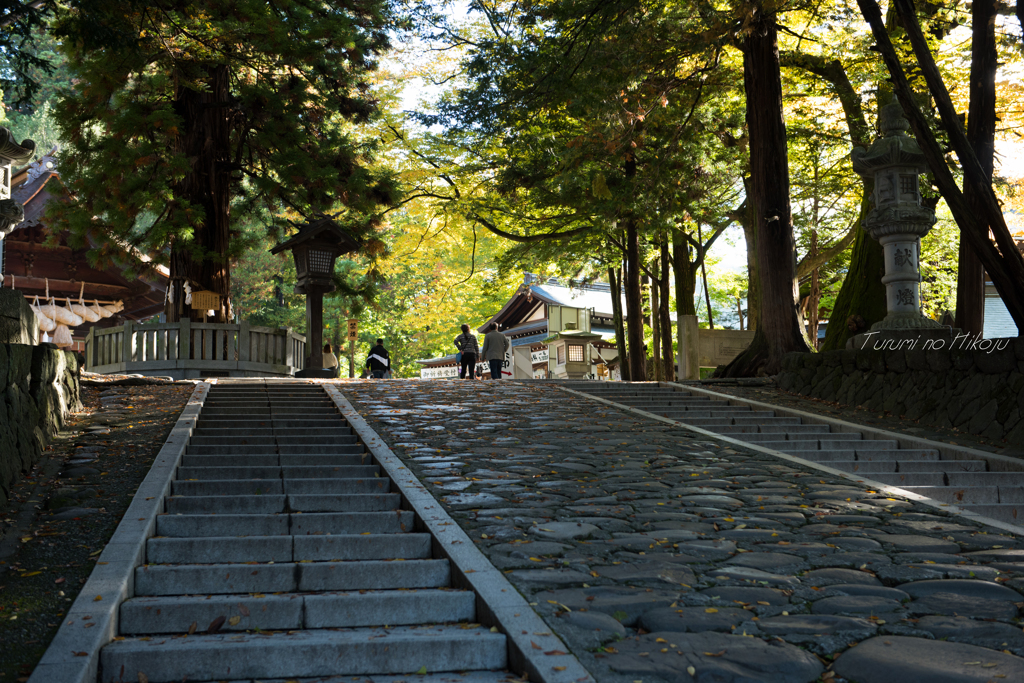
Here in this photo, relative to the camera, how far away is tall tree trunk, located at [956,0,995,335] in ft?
37.7

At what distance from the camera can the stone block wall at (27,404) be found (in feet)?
21.4

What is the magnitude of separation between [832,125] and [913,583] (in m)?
18.4

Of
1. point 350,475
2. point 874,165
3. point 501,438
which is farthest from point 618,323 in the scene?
point 350,475

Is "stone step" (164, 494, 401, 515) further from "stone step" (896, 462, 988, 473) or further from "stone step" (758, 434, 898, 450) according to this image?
"stone step" (896, 462, 988, 473)

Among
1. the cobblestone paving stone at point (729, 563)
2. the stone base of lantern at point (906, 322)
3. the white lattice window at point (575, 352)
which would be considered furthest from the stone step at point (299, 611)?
the white lattice window at point (575, 352)

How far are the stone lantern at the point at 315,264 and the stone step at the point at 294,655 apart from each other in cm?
1345

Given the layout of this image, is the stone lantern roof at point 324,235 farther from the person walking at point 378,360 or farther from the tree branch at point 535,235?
the person walking at point 378,360

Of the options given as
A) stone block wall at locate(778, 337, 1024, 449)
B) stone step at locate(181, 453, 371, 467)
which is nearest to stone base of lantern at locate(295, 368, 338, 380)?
stone step at locate(181, 453, 371, 467)

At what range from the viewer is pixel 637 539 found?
5621 millimetres

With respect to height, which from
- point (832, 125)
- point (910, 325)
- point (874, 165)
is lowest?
point (910, 325)

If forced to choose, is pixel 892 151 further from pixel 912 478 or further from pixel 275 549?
Result: pixel 275 549

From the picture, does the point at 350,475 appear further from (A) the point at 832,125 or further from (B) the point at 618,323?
(B) the point at 618,323

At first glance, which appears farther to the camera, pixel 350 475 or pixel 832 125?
pixel 832 125

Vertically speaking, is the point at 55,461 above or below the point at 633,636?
above
